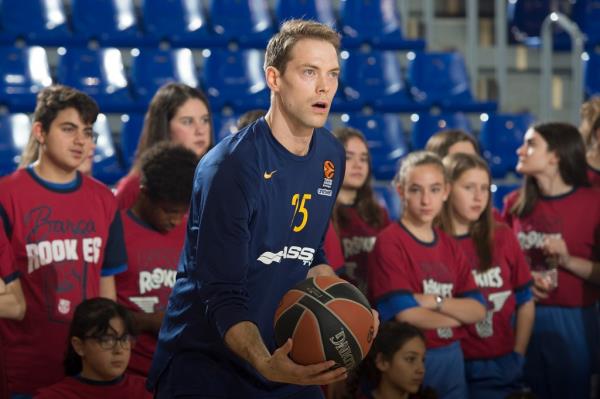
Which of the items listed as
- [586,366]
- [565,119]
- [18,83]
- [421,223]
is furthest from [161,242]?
[565,119]

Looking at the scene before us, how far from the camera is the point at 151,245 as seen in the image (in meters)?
4.56

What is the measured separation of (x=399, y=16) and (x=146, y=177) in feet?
17.1

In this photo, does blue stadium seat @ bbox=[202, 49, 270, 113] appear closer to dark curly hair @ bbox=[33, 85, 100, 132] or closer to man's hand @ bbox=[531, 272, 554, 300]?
man's hand @ bbox=[531, 272, 554, 300]

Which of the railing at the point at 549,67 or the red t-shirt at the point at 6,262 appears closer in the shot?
the red t-shirt at the point at 6,262

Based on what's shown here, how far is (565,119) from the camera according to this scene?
9789mm

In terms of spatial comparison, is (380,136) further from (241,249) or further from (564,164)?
(241,249)

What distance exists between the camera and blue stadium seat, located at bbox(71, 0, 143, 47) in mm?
8406

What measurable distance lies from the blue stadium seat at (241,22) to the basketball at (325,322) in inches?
233

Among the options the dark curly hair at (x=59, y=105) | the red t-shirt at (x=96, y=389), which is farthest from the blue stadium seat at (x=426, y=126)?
the red t-shirt at (x=96, y=389)

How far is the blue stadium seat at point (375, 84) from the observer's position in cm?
853

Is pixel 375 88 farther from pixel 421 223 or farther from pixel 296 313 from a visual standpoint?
pixel 296 313

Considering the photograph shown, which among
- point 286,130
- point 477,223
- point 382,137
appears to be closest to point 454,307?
point 477,223

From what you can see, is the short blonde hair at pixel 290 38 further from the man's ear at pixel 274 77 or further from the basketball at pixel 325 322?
the basketball at pixel 325 322

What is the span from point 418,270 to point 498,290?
62 cm
